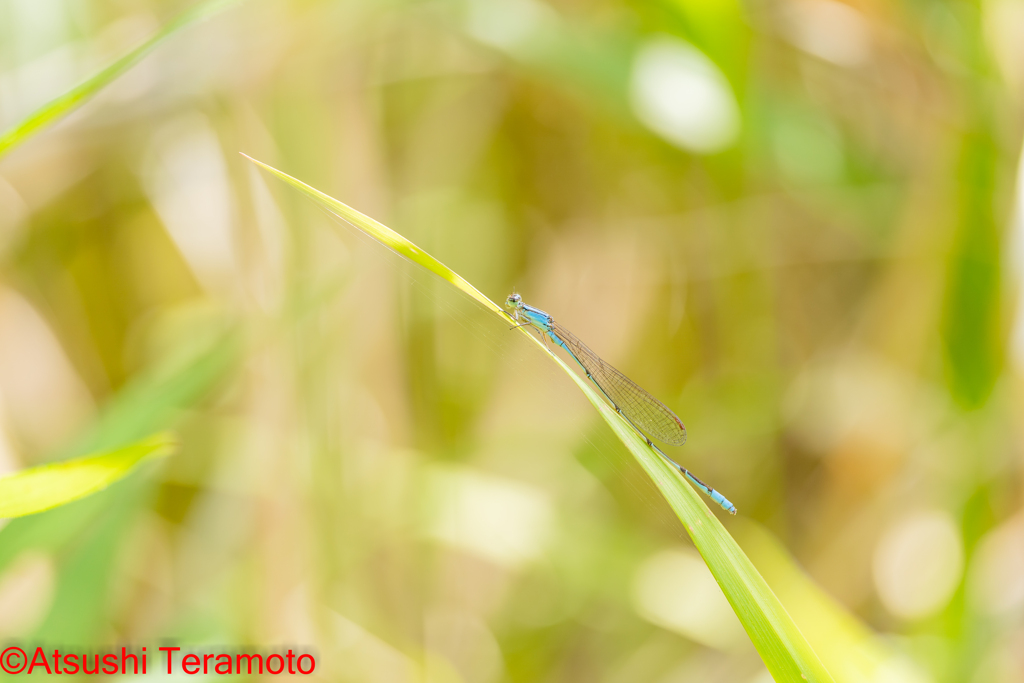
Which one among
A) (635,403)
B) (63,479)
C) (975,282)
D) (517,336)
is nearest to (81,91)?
(63,479)

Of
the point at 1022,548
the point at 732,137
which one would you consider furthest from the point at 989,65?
the point at 1022,548

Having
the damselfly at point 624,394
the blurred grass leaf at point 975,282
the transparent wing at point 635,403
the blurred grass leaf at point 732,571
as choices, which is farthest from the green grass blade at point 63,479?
the blurred grass leaf at point 975,282

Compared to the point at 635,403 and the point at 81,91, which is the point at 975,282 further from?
the point at 81,91

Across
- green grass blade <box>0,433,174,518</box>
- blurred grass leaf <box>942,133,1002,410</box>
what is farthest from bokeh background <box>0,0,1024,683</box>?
green grass blade <box>0,433,174,518</box>

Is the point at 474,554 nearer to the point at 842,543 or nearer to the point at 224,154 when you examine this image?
the point at 842,543
